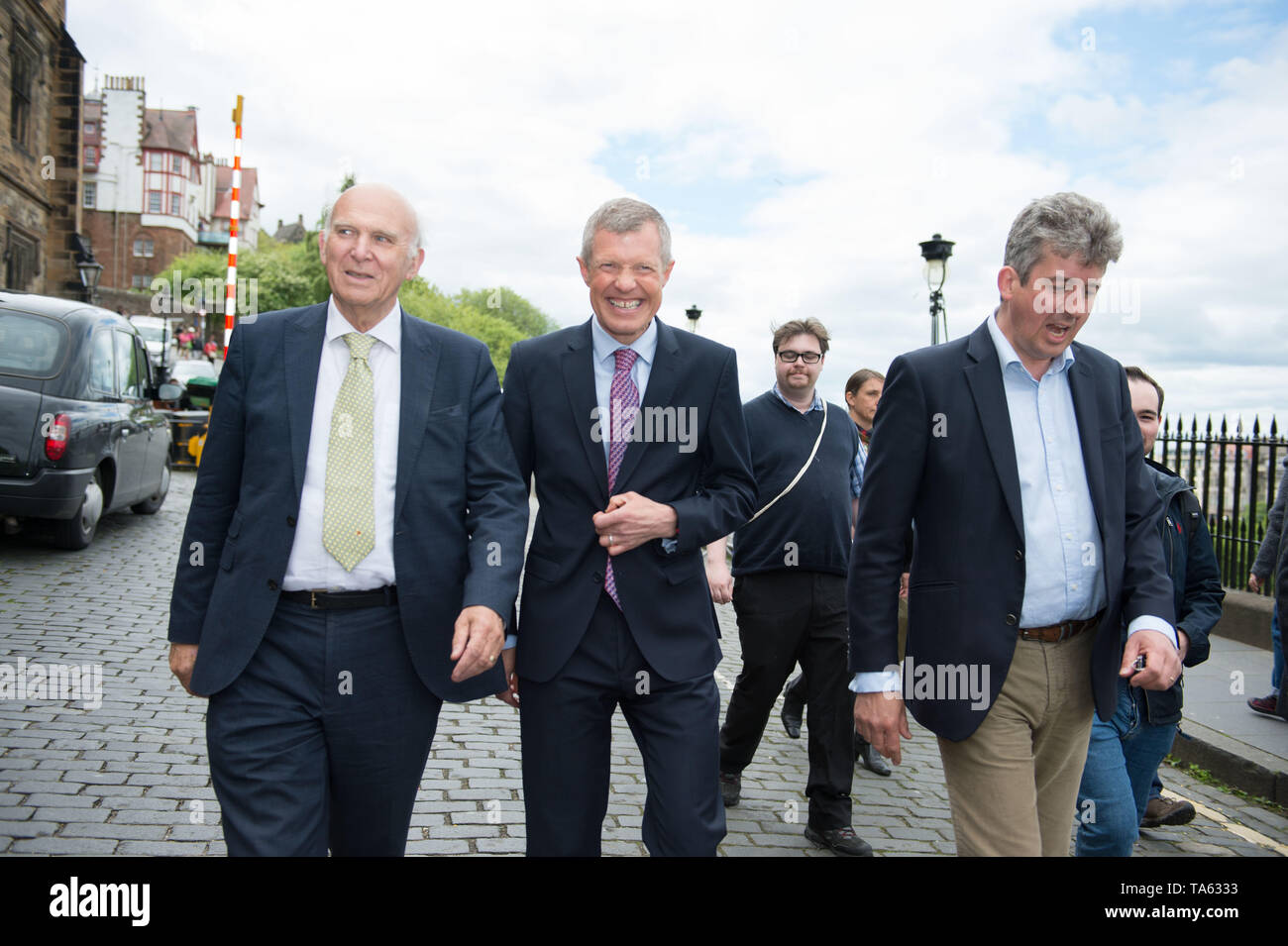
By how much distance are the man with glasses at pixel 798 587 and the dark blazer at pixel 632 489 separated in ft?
5.71

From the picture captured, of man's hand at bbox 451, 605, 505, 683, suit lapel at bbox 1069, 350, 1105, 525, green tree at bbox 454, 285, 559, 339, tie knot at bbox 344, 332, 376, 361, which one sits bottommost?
man's hand at bbox 451, 605, 505, 683

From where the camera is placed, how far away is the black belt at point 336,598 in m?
2.67

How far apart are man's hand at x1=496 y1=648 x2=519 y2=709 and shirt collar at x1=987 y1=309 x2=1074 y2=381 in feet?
5.31

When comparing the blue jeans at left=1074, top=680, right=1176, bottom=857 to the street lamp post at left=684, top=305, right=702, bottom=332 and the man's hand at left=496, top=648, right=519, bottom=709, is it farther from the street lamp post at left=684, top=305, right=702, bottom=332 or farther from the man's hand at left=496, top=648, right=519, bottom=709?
the street lamp post at left=684, top=305, right=702, bottom=332

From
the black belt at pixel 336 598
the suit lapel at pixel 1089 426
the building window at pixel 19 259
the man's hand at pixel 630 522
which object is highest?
the building window at pixel 19 259

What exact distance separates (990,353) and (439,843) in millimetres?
2826

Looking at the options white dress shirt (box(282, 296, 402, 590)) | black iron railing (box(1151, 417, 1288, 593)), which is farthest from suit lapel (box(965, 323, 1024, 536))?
black iron railing (box(1151, 417, 1288, 593))

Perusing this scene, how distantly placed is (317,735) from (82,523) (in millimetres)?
8335

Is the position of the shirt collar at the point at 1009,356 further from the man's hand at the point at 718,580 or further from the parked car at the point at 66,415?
the parked car at the point at 66,415

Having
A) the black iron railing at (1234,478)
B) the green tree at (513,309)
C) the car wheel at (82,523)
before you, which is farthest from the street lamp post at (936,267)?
the green tree at (513,309)

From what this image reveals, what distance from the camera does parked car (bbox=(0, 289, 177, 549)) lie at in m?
8.61
